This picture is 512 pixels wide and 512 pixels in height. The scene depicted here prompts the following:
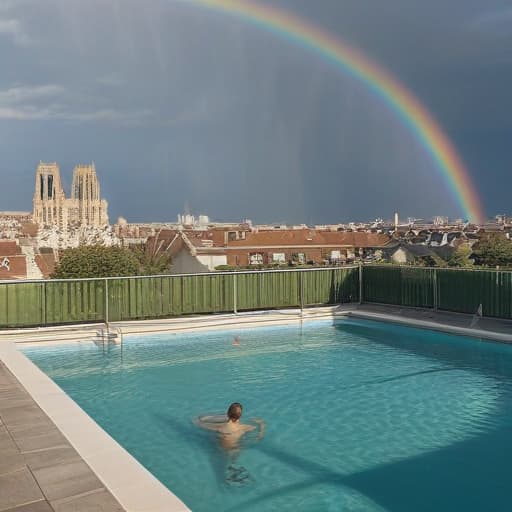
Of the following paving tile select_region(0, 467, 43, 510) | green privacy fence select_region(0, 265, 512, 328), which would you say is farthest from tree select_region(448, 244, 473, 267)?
paving tile select_region(0, 467, 43, 510)

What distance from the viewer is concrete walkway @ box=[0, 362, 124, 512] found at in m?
3.47

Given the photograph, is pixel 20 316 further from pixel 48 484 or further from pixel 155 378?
pixel 48 484

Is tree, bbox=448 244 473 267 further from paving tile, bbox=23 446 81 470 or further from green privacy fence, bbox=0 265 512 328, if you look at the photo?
paving tile, bbox=23 446 81 470

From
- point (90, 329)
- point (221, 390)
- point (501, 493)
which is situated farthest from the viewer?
point (90, 329)

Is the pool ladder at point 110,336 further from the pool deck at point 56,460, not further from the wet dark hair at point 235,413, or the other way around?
the wet dark hair at point 235,413

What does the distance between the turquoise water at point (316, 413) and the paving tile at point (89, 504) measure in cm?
111

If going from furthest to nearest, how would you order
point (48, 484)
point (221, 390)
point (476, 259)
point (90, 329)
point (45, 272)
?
point (45, 272) < point (476, 259) < point (90, 329) < point (221, 390) < point (48, 484)

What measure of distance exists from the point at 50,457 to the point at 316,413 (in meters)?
3.63

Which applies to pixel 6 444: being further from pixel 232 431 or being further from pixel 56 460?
pixel 232 431

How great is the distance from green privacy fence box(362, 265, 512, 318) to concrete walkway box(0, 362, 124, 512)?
10.2 m

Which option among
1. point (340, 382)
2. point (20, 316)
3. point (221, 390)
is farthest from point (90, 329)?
point (340, 382)

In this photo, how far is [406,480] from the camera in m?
5.09

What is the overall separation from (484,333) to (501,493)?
6.77m

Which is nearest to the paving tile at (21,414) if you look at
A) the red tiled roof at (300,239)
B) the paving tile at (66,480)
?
the paving tile at (66,480)
